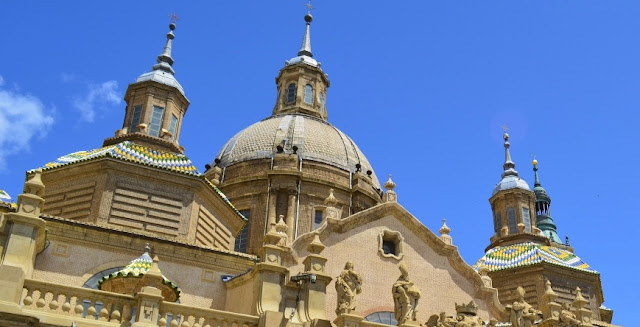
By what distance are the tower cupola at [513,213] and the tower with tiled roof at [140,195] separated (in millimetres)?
20254

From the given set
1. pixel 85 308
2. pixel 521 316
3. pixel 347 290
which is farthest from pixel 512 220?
pixel 85 308

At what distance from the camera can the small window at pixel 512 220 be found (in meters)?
43.6

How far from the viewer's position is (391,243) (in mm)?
29344

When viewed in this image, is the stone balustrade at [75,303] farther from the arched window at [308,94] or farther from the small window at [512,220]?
the small window at [512,220]

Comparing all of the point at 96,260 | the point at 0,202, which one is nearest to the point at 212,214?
the point at 96,260

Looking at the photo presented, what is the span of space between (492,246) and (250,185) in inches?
619

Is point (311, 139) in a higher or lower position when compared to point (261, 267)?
higher

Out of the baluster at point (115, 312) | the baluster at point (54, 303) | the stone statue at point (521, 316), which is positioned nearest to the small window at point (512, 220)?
the stone statue at point (521, 316)

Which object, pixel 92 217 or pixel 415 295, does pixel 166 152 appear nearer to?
pixel 92 217

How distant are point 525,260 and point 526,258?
0.87 ft

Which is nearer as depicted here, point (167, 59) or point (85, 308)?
point (85, 308)

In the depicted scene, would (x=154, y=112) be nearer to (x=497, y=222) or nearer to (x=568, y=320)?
(x=568, y=320)

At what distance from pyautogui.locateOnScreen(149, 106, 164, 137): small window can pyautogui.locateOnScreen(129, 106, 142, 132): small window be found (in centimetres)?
64

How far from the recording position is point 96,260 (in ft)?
79.0
